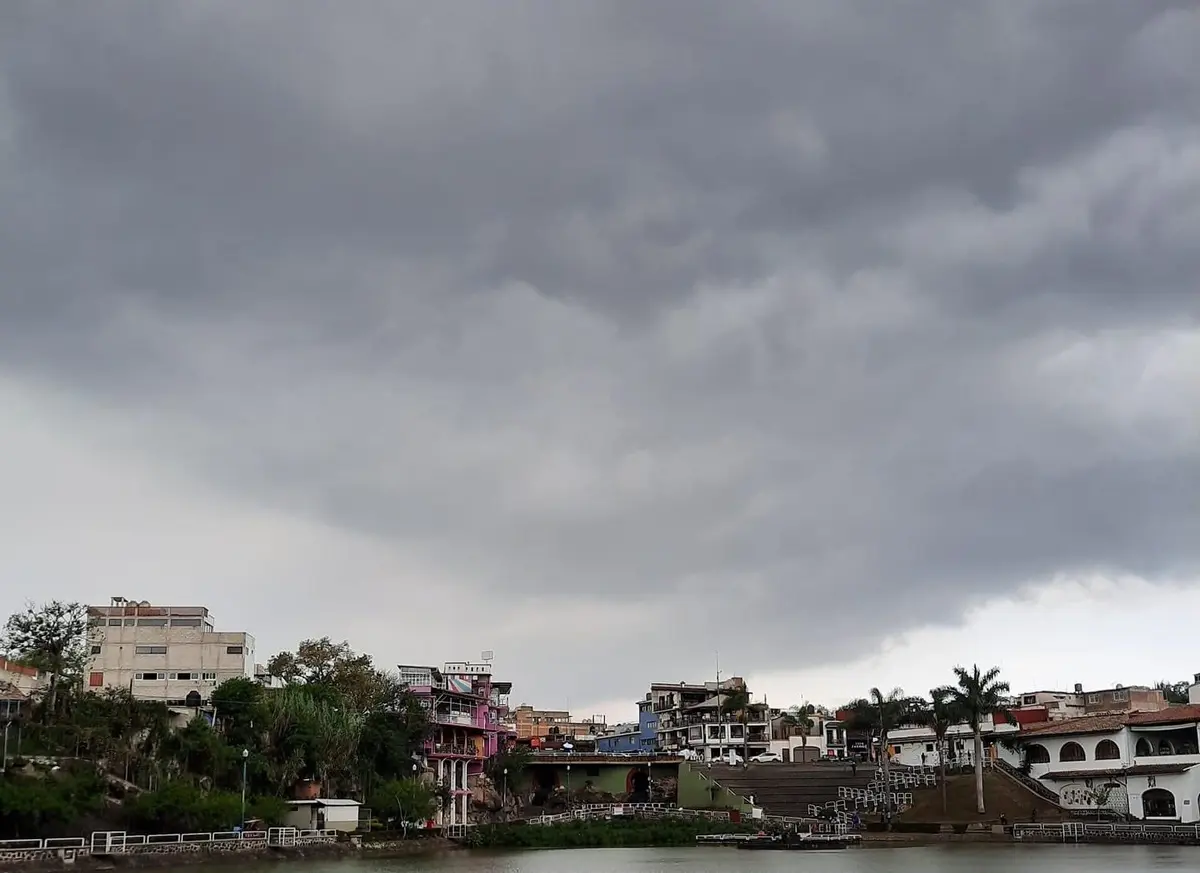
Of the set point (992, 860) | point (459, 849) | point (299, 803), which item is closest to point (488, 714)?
point (459, 849)

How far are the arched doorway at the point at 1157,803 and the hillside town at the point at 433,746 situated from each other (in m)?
0.15

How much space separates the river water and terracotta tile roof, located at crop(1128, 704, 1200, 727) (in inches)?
619

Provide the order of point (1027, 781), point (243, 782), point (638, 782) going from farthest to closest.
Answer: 1. point (638, 782)
2. point (1027, 781)
3. point (243, 782)

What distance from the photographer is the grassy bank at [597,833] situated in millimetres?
69062

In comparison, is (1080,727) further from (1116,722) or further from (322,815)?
(322,815)

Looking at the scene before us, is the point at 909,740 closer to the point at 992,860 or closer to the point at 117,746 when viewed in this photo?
the point at 992,860

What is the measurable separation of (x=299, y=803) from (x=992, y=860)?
111ft

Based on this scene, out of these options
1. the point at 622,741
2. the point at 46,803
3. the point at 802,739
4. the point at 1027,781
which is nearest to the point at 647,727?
the point at 622,741

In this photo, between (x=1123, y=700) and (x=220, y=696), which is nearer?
(x=220, y=696)

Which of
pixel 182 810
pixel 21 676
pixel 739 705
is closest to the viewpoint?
pixel 182 810

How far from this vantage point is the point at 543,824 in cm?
7325

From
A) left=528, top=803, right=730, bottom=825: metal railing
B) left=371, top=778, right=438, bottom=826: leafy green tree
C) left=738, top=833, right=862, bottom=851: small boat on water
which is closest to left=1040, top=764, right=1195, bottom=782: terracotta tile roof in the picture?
left=738, top=833, right=862, bottom=851: small boat on water

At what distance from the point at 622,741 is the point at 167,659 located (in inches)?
2996

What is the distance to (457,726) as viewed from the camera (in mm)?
82375
